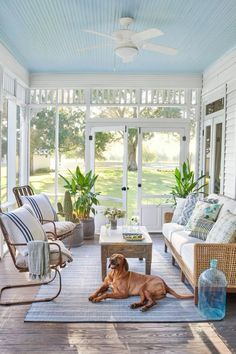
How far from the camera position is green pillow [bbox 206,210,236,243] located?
3676 millimetres

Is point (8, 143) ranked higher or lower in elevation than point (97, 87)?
lower

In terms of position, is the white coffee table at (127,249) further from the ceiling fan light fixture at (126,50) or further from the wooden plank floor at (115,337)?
the ceiling fan light fixture at (126,50)

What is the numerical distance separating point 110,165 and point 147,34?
11.6 ft

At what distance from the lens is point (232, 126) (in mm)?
5297

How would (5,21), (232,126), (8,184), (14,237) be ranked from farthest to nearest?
(8,184)
(232,126)
(5,21)
(14,237)

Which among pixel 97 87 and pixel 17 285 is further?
pixel 97 87

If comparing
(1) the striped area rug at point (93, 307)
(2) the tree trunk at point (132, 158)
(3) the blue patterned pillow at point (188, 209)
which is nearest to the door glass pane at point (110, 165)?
(2) the tree trunk at point (132, 158)

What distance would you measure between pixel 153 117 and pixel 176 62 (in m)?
1.23

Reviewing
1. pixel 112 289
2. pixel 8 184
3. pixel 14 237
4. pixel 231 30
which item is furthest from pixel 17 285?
pixel 231 30

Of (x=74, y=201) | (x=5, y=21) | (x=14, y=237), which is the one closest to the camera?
(x=14, y=237)

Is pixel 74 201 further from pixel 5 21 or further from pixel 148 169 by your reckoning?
pixel 5 21

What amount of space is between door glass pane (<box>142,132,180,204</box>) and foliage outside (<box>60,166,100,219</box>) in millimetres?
1067

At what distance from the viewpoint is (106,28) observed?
4512mm

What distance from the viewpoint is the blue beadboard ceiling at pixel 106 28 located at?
3801mm
